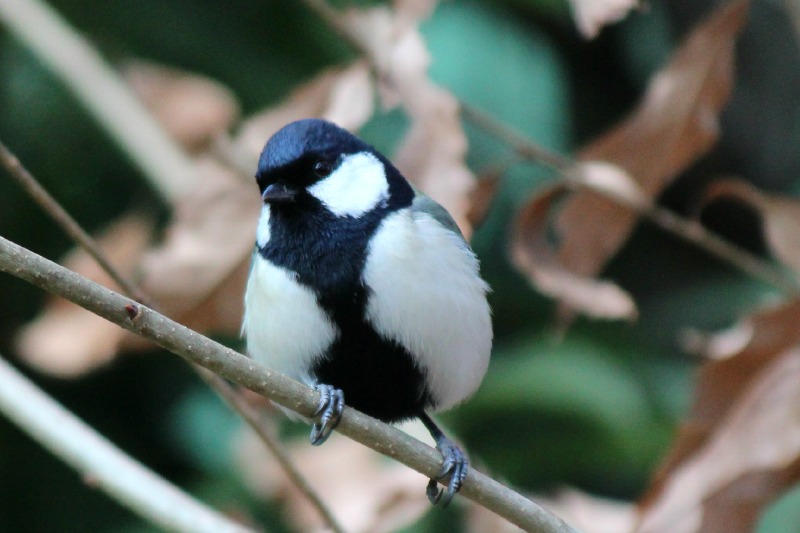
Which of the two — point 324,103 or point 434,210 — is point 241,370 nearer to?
point 434,210

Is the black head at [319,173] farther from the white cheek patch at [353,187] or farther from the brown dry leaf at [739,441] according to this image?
the brown dry leaf at [739,441]

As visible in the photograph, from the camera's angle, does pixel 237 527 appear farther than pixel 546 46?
No

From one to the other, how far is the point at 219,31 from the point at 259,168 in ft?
5.25

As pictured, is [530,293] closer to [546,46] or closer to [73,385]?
[546,46]

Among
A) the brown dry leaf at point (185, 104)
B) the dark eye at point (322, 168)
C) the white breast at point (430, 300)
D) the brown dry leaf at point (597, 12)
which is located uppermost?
the brown dry leaf at point (597, 12)

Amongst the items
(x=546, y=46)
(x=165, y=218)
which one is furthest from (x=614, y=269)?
(x=165, y=218)

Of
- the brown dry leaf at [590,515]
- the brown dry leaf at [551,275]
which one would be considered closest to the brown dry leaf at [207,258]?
the brown dry leaf at [551,275]

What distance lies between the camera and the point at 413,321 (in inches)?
58.5

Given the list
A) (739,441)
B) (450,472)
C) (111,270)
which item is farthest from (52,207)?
(739,441)

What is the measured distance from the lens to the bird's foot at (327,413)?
4.21 ft

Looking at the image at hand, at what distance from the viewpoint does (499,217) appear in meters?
2.95

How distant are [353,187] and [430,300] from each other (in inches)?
9.2

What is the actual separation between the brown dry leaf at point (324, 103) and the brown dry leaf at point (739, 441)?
28.6 inches

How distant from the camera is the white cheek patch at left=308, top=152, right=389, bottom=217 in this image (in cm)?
154
